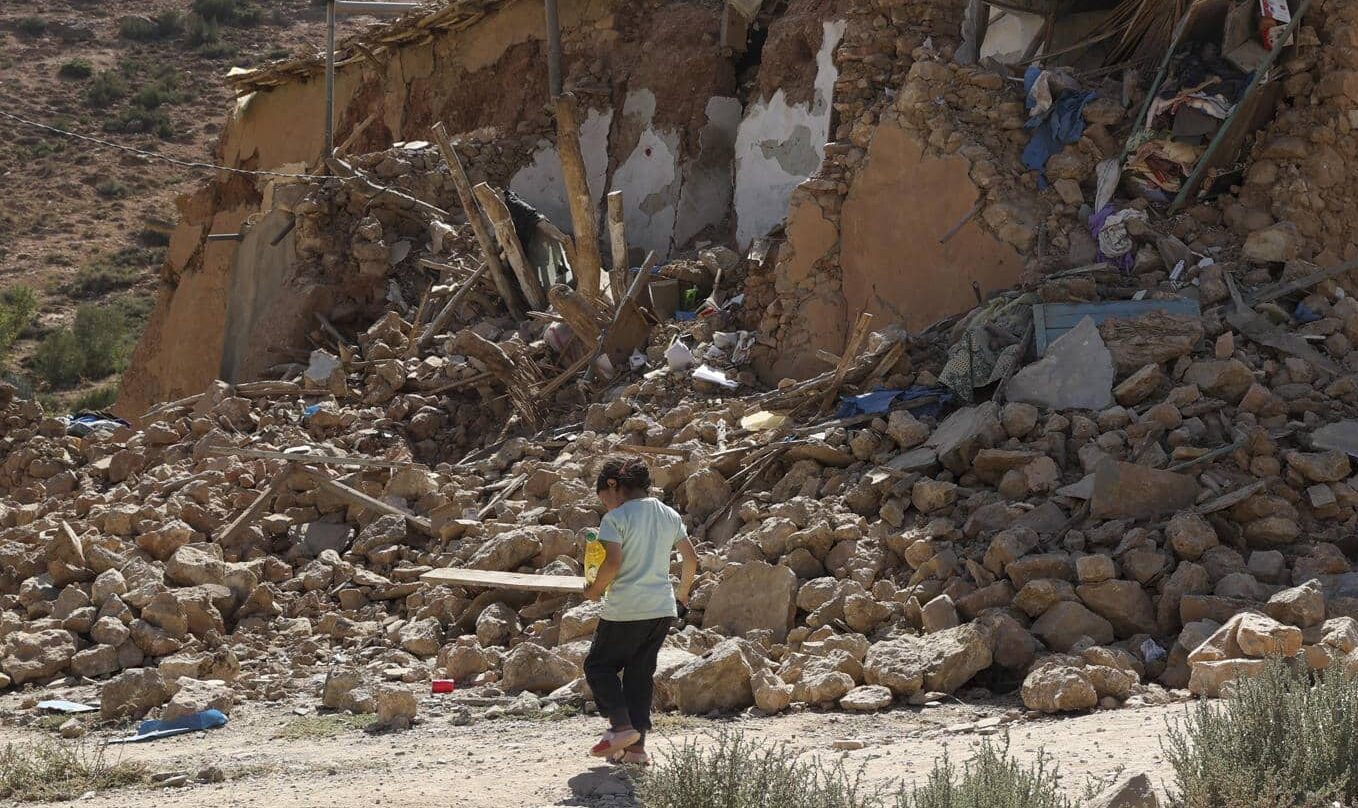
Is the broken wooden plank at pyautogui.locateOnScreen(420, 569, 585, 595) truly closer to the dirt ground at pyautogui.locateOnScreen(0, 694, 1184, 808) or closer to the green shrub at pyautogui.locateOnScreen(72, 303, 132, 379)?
the dirt ground at pyautogui.locateOnScreen(0, 694, 1184, 808)

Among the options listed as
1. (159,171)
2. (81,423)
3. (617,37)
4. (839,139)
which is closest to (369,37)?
(617,37)

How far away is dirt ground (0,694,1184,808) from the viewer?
460 cm

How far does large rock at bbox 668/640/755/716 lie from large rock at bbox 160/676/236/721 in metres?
2.06

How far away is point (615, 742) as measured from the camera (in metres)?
4.84

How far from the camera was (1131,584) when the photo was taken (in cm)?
615

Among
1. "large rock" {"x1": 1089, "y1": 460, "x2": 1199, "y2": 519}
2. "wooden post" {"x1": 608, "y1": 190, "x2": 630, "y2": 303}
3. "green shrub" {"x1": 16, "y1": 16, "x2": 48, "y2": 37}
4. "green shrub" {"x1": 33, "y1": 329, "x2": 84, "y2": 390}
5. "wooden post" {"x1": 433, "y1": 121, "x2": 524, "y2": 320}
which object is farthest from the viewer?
"green shrub" {"x1": 16, "y1": 16, "x2": 48, "y2": 37}

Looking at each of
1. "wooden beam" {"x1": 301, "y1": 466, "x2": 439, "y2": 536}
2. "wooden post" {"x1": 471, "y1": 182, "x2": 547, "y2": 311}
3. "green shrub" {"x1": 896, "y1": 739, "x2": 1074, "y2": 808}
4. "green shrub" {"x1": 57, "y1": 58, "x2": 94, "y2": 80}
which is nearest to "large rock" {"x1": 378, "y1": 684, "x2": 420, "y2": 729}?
"wooden beam" {"x1": 301, "y1": 466, "x2": 439, "y2": 536}

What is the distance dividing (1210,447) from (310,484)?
5399 millimetres

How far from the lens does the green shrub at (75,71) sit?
37000 millimetres

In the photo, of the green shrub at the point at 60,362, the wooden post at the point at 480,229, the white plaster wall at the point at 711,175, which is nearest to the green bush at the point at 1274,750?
the wooden post at the point at 480,229

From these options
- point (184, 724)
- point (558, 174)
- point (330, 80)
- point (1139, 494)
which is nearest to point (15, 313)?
point (330, 80)

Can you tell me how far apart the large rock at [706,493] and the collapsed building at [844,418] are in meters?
0.02

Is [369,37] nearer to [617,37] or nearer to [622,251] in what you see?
[617,37]

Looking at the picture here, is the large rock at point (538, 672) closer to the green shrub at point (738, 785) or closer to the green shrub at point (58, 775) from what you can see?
the green shrub at point (58, 775)
